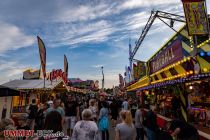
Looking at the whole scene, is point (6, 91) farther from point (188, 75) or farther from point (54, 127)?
point (188, 75)

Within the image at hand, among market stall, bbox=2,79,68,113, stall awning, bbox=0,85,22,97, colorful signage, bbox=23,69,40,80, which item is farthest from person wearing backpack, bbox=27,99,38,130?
colorful signage, bbox=23,69,40,80

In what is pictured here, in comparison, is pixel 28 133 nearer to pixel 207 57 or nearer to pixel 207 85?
pixel 207 57

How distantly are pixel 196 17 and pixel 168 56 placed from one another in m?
4.85

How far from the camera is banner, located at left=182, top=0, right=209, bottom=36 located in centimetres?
955

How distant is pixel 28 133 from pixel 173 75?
897 cm

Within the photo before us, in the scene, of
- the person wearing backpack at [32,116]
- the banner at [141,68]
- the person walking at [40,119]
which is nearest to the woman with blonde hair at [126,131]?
the person walking at [40,119]

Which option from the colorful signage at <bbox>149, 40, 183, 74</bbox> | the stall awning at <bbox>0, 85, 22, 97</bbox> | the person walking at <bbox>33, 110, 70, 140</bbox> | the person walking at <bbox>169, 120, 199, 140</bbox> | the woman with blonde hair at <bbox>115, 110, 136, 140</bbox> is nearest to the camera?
the person walking at <bbox>33, 110, 70, 140</bbox>

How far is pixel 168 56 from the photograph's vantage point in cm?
1438

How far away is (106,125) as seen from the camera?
902 cm

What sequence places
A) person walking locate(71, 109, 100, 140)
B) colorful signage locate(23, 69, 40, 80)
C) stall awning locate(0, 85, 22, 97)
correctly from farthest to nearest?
colorful signage locate(23, 69, 40, 80), stall awning locate(0, 85, 22, 97), person walking locate(71, 109, 100, 140)

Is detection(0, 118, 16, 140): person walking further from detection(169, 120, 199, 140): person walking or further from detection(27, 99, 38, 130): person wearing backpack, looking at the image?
detection(27, 99, 38, 130): person wearing backpack

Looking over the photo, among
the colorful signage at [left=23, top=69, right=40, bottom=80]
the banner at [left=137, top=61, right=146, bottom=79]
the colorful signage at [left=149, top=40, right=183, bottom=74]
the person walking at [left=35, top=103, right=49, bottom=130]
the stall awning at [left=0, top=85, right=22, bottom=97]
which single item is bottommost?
the person walking at [left=35, top=103, right=49, bottom=130]

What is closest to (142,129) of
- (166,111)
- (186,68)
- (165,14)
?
(186,68)

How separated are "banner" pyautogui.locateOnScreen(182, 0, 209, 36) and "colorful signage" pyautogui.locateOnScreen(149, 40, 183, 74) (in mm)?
2551
